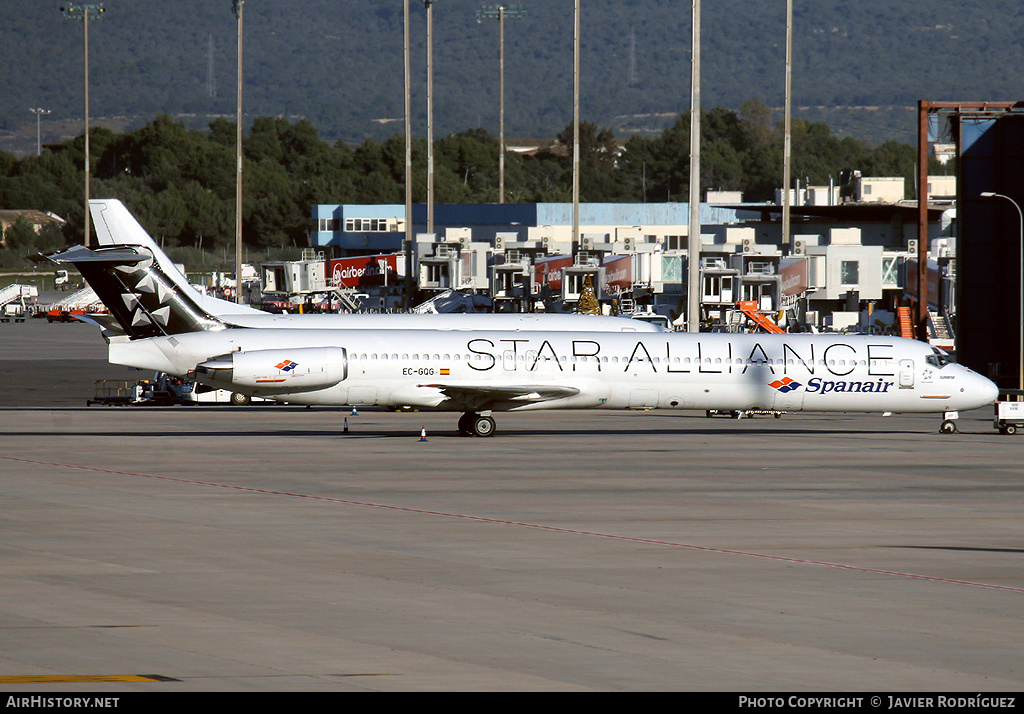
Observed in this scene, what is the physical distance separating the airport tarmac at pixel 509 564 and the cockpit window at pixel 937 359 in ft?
9.77

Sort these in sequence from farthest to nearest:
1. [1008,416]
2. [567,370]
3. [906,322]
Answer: [906,322] → [1008,416] → [567,370]

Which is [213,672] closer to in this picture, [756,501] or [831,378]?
[756,501]

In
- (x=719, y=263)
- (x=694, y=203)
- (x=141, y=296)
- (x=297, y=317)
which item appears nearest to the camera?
(x=141, y=296)

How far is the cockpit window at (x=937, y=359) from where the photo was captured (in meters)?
40.0

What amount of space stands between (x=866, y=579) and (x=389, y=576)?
21.5 ft

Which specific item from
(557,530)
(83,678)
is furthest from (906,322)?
(83,678)

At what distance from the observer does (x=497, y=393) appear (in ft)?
125

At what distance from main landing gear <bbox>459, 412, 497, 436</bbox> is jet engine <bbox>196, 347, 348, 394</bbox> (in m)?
3.82

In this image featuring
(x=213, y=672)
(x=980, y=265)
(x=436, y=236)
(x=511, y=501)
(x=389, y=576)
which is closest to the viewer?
(x=213, y=672)

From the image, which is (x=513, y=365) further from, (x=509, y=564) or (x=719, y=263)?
(x=719, y=263)

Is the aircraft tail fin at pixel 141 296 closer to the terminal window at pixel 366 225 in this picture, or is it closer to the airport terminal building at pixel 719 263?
the airport terminal building at pixel 719 263

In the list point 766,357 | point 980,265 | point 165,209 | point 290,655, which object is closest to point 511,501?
point 290,655

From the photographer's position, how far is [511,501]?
26.2 metres

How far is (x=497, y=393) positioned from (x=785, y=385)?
27.6 feet
